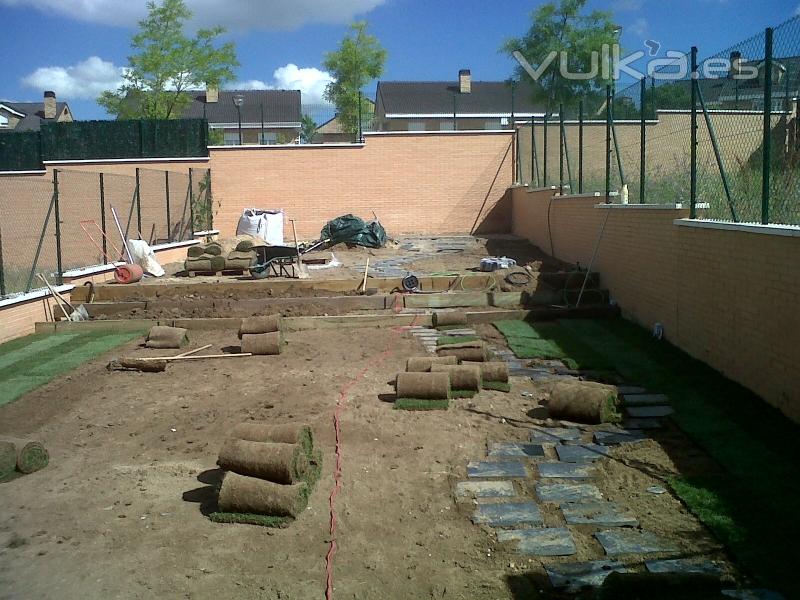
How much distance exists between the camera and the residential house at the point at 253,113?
4397cm

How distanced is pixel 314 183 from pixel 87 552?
66.0 feet

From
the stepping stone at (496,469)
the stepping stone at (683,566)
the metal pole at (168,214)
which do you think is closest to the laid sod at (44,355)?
the stepping stone at (496,469)

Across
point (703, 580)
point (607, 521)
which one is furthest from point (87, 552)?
point (703, 580)

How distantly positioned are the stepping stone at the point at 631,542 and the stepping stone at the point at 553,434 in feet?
5.97

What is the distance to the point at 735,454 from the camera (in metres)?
5.88

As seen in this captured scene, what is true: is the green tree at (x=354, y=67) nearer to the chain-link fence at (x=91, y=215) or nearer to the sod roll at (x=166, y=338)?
the chain-link fence at (x=91, y=215)

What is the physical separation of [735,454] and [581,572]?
7.75ft

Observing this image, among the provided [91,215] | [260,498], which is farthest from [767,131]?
[91,215]

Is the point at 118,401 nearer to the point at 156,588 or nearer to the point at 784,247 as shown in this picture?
the point at 156,588

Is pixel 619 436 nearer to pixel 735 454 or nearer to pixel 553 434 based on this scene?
pixel 553 434

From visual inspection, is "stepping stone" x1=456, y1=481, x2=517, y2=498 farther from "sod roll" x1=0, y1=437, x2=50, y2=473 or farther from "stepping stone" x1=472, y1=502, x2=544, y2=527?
"sod roll" x1=0, y1=437, x2=50, y2=473

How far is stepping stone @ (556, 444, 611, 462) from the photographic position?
6059 mm

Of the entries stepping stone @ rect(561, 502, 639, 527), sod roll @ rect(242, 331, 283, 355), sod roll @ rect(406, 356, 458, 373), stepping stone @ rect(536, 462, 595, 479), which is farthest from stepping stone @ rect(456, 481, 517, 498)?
sod roll @ rect(242, 331, 283, 355)

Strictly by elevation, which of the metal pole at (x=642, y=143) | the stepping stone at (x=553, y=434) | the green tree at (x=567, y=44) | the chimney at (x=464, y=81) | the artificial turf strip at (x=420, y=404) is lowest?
the stepping stone at (x=553, y=434)
